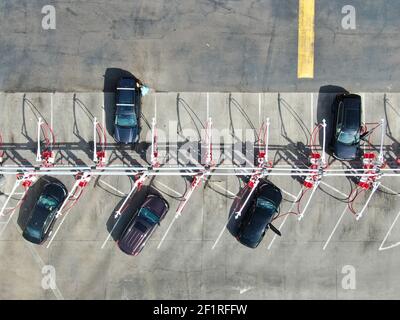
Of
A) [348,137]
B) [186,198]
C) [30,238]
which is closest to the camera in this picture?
[348,137]

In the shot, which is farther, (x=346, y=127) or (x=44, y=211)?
(x=44, y=211)

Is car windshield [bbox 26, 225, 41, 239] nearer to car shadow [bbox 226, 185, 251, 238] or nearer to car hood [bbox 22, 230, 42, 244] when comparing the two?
car hood [bbox 22, 230, 42, 244]

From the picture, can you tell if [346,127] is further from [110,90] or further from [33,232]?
[33,232]

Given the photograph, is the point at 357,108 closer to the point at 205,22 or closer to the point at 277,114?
the point at 277,114

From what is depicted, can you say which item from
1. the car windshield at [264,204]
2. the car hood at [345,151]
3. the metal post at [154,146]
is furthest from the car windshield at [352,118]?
the metal post at [154,146]

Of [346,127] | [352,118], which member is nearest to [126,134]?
[346,127]

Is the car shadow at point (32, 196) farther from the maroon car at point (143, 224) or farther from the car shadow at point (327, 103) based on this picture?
the car shadow at point (327, 103)

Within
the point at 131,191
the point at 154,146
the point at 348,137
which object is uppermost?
the point at 348,137

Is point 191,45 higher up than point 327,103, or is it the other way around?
point 191,45
